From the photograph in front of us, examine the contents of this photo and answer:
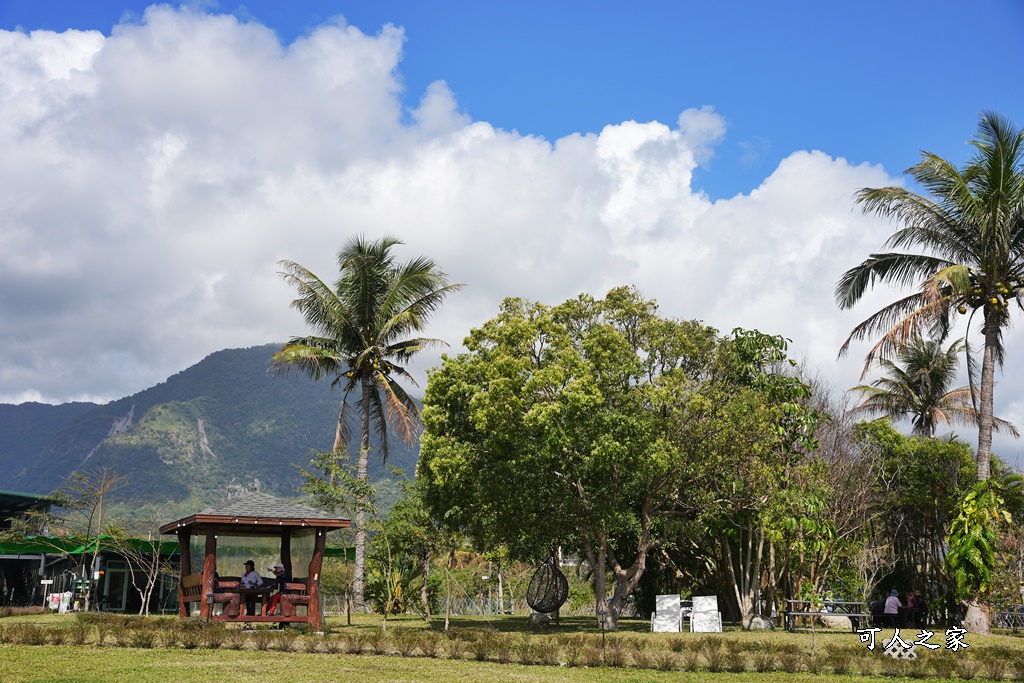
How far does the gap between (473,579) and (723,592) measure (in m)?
8.59

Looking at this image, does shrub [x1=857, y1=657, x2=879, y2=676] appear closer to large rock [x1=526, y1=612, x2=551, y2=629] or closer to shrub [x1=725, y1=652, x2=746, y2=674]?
shrub [x1=725, y1=652, x2=746, y2=674]

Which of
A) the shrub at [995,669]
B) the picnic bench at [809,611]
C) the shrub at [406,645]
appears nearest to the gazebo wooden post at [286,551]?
the shrub at [406,645]

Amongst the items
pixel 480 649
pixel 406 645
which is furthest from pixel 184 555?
pixel 480 649

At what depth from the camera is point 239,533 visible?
68.8 ft

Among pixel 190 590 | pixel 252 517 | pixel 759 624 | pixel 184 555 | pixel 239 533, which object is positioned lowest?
pixel 759 624

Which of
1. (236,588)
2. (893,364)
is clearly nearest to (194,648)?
(236,588)

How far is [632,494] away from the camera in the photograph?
2220cm

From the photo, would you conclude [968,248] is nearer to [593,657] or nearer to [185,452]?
[593,657]

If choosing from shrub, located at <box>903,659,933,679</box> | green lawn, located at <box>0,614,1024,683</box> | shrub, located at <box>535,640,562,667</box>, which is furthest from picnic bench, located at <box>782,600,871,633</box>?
shrub, located at <box>535,640,562,667</box>

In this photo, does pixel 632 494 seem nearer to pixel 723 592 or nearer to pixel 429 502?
pixel 429 502

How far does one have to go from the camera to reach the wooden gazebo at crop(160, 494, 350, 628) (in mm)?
18583

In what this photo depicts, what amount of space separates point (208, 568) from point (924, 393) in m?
28.8

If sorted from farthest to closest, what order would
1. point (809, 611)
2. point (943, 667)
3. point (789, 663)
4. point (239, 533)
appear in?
point (809, 611) < point (239, 533) < point (789, 663) < point (943, 667)

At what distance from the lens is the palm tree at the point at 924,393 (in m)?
35.9
